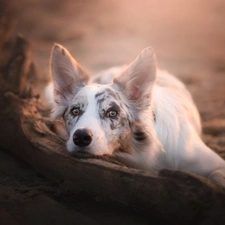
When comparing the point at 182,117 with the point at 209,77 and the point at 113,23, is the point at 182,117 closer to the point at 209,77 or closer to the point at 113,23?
the point at 209,77

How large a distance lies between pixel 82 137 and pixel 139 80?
0.83 meters

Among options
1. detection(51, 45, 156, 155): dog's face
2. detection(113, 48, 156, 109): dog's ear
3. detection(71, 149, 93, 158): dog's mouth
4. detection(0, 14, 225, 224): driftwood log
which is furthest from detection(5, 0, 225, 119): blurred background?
detection(71, 149, 93, 158): dog's mouth

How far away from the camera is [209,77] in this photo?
7199 mm

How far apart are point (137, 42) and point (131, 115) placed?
210 inches

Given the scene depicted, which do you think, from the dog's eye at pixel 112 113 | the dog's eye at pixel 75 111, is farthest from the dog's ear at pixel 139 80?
the dog's eye at pixel 75 111

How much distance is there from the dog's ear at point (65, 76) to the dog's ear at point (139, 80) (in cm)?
36

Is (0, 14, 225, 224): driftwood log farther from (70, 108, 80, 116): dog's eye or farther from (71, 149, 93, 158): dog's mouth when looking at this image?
(70, 108, 80, 116): dog's eye

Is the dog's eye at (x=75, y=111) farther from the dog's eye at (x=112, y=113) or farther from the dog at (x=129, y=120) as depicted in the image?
the dog's eye at (x=112, y=113)

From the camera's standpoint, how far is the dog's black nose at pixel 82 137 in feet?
8.91

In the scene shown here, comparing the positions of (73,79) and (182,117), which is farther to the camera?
(182,117)

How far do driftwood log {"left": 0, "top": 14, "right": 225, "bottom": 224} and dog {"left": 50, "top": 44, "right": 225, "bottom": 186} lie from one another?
19cm

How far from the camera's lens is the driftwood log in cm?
218

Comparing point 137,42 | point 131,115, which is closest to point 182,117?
point 131,115

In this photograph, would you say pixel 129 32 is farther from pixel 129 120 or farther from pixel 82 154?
pixel 82 154
